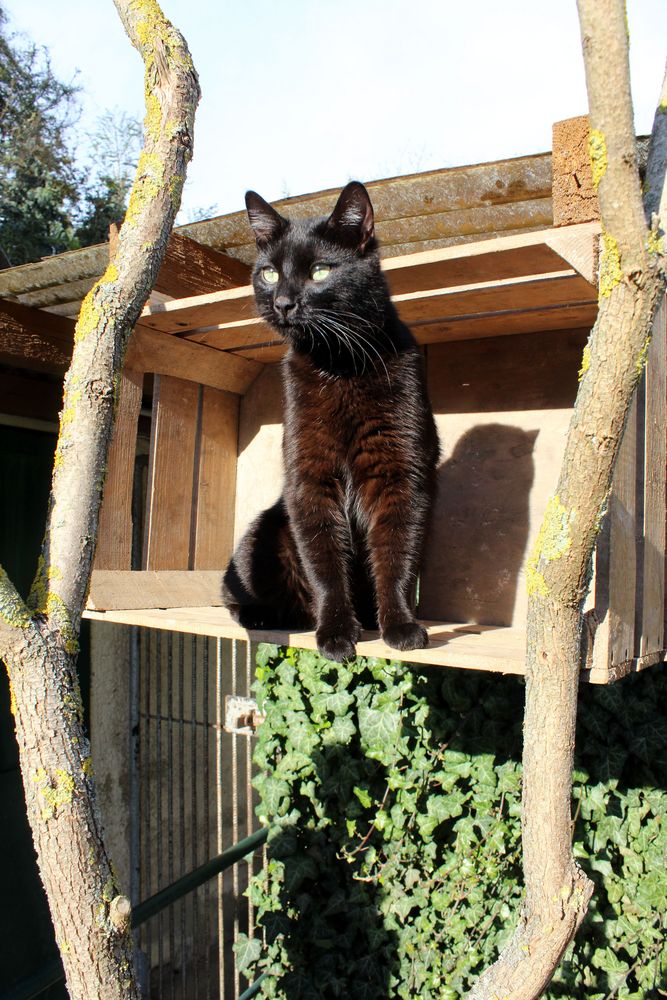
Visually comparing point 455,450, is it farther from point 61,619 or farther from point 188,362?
point 61,619

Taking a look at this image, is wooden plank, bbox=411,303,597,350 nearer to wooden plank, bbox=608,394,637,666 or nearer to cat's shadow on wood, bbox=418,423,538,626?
cat's shadow on wood, bbox=418,423,538,626

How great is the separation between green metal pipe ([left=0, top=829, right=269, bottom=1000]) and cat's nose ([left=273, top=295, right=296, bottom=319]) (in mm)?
1758

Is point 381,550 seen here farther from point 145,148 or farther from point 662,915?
point 662,915

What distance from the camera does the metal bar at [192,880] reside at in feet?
7.27

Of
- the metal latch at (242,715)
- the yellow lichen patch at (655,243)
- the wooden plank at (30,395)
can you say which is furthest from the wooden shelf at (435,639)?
the wooden plank at (30,395)

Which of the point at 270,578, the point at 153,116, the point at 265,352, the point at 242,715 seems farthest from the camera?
the point at 242,715

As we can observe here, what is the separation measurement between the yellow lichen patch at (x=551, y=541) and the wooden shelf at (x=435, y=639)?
0.33 meters

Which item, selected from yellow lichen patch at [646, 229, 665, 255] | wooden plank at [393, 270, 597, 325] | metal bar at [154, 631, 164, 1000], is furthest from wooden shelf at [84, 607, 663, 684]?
metal bar at [154, 631, 164, 1000]

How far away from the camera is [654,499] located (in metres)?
1.69

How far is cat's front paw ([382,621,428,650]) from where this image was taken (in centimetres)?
149

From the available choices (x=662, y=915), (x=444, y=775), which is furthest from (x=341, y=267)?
(x=662, y=915)

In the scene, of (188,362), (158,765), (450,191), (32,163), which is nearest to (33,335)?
(188,362)

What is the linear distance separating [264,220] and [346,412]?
1.88ft

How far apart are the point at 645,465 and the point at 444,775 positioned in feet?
3.72
